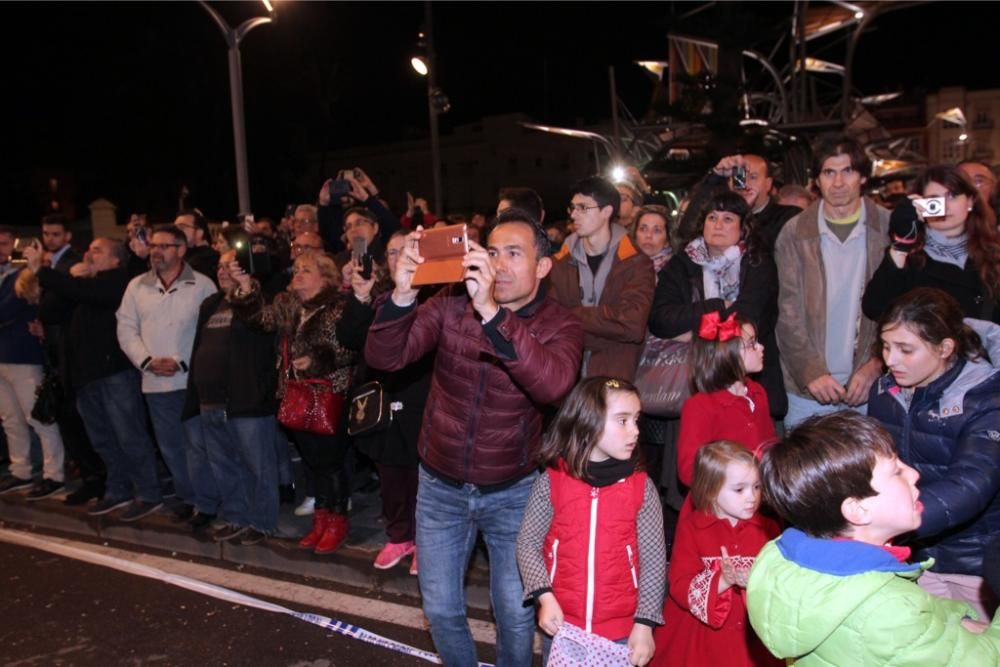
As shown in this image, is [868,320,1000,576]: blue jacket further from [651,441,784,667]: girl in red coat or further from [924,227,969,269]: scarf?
[924,227,969,269]: scarf

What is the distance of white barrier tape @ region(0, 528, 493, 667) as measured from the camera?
4387 mm

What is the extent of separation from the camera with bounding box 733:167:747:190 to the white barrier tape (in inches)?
127

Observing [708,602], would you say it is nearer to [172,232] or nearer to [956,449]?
[956,449]

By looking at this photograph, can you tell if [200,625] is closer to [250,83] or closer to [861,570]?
[861,570]

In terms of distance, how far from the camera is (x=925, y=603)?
206 centimetres

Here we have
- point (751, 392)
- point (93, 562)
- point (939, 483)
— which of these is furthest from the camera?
point (93, 562)

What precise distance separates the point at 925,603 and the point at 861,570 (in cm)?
18

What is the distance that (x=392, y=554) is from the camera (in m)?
5.23

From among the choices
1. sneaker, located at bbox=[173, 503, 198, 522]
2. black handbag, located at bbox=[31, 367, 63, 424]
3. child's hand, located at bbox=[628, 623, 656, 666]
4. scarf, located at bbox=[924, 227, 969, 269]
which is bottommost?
sneaker, located at bbox=[173, 503, 198, 522]

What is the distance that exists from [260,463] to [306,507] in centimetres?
75

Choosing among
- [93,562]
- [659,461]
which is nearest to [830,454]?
[659,461]

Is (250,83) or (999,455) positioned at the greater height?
(250,83)

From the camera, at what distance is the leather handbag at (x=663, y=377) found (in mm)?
4328

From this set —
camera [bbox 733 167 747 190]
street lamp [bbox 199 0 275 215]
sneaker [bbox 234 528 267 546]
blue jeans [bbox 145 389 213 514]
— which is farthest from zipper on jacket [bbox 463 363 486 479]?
street lamp [bbox 199 0 275 215]
